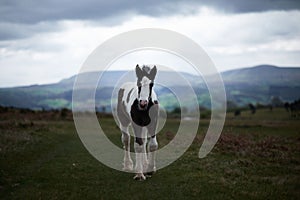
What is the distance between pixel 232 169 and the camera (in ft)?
48.8

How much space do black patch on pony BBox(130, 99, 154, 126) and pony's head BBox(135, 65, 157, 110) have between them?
523mm

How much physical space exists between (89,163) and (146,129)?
15.9 feet

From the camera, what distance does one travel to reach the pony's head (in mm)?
12156

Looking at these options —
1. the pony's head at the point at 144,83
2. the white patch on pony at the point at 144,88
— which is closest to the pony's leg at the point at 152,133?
the pony's head at the point at 144,83

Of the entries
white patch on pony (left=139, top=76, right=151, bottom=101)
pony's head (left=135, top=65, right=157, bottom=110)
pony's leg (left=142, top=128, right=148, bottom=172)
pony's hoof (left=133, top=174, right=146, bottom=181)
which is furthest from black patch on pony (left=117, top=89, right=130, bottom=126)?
white patch on pony (left=139, top=76, right=151, bottom=101)

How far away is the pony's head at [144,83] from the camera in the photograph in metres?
12.2

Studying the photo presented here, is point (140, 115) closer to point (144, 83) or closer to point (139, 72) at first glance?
point (144, 83)

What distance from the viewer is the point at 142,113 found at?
13.0 metres

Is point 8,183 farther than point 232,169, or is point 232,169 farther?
point 232,169

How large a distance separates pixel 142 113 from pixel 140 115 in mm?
111

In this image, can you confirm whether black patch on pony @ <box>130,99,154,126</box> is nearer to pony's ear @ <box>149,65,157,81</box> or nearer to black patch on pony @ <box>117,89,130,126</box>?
pony's ear @ <box>149,65,157,81</box>

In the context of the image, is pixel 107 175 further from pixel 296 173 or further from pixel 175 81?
pixel 296 173

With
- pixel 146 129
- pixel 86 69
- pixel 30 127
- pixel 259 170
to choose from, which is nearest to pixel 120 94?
pixel 86 69

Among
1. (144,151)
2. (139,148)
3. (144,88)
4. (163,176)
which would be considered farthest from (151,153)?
(144,88)
